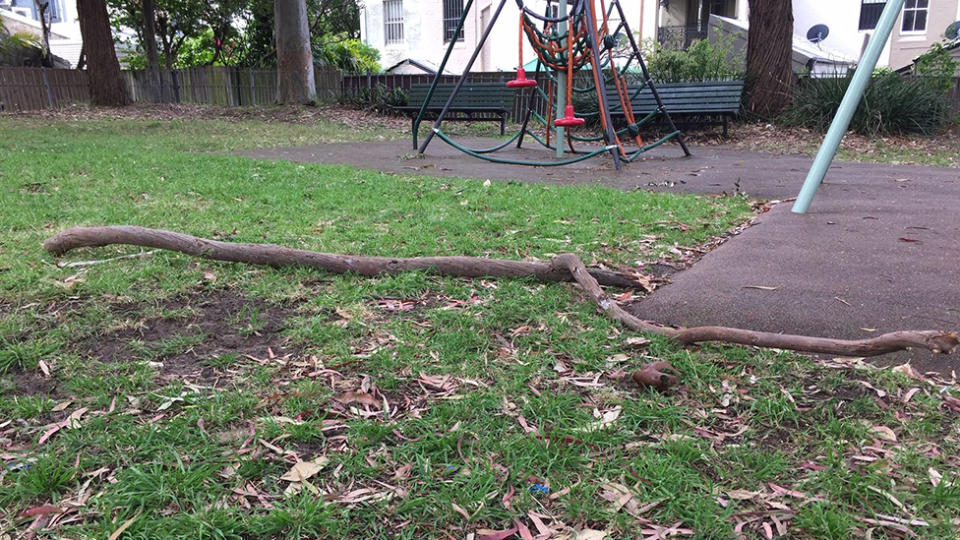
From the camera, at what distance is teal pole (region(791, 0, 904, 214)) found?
16.3 ft

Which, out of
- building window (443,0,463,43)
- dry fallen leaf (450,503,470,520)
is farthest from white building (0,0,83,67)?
dry fallen leaf (450,503,470,520)

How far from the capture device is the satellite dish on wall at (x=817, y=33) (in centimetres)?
2305

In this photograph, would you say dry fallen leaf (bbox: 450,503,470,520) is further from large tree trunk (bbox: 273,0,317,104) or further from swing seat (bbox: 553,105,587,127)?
large tree trunk (bbox: 273,0,317,104)

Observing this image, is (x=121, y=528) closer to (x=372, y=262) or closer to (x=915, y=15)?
(x=372, y=262)

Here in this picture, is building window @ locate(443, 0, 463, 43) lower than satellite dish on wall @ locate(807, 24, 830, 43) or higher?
higher

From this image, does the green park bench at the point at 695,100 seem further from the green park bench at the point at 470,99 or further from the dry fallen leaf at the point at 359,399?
the dry fallen leaf at the point at 359,399

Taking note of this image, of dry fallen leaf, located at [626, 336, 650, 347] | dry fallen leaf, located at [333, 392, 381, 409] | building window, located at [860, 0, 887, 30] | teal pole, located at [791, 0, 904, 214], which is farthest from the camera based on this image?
building window, located at [860, 0, 887, 30]

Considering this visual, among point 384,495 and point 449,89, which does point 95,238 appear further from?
point 449,89

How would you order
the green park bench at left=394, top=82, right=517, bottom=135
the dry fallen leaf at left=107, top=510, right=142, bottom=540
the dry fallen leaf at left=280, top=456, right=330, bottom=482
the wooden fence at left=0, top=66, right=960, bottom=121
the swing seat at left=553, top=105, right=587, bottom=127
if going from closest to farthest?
the dry fallen leaf at left=107, top=510, right=142, bottom=540 → the dry fallen leaf at left=280, top=456, right=330, bottom=482 → the swing seat at left=553, top=105, right=587, bottom=127 → the green park bench at left=394, top=82, right=517, bottom=135 → the wooden fence at left=0, top=66, right=960, bottom=121

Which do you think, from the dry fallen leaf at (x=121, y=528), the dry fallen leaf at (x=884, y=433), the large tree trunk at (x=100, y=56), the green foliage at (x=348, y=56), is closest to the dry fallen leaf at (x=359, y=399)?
the dry fallen leaf at (x=121, y=528)

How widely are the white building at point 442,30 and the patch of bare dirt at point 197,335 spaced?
22.2 meters

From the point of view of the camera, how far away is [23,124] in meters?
12.6

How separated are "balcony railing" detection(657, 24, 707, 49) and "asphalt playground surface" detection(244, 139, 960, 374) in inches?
643

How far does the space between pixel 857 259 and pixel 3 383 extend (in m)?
4.10
